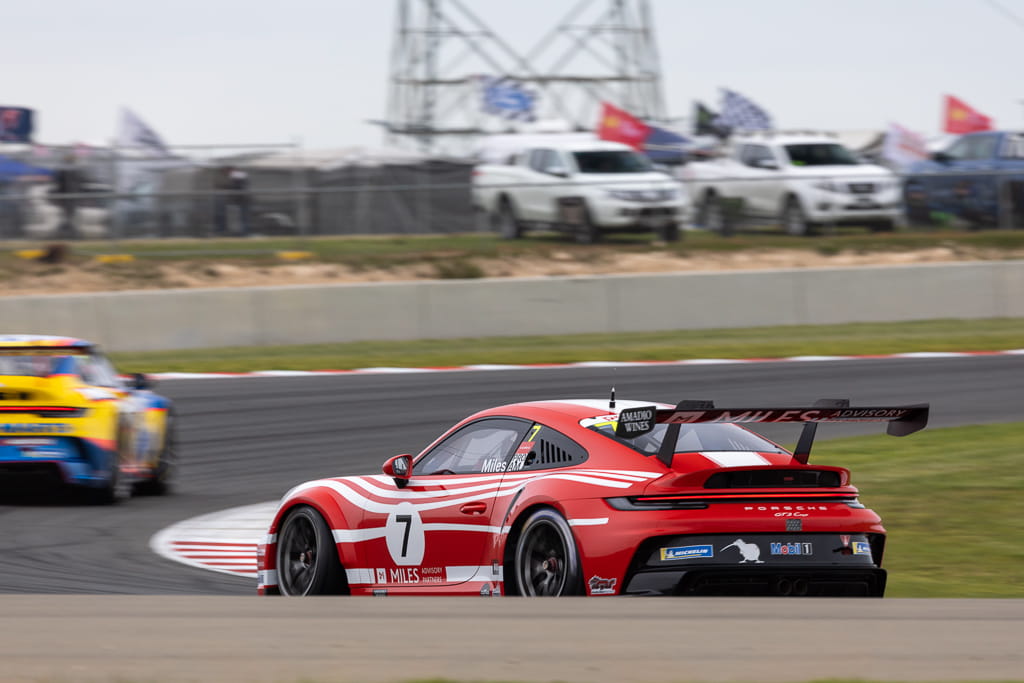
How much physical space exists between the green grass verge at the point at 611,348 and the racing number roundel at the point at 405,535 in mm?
12913

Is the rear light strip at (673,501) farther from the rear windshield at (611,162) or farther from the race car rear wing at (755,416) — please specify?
the rear windshield at (611,162)

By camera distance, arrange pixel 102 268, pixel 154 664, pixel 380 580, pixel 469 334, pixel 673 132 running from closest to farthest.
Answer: pixel 154 664
pixel 380 580
pixel 469 334
pixel 102 268
pixel 673 132

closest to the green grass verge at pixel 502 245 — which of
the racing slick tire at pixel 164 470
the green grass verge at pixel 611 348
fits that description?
the green grass verge at pixel 611 348

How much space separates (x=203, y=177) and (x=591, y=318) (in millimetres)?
7133

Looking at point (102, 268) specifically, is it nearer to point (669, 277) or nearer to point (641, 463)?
point (669, 277)

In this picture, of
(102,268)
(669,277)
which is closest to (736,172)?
(669,277)

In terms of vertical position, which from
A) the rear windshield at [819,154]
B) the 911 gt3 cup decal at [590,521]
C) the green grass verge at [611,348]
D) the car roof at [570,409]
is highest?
the rear windshield at [819,154]

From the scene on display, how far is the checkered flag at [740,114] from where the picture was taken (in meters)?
40.8

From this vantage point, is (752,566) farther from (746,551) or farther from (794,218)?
(794,218)

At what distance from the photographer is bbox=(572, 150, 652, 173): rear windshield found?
86.9 ft

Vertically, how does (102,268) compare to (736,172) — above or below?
below

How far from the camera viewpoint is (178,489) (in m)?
12.6

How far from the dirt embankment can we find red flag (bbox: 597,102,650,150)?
16.4 ft

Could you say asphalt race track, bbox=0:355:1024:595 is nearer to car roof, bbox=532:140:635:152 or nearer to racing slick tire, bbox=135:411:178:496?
racing slick tire, bbox=135:411:178:496
